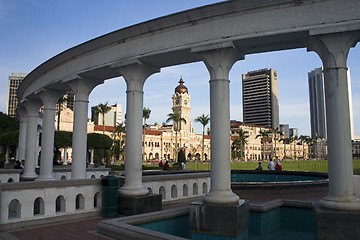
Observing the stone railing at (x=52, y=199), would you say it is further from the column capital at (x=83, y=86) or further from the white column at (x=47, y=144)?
the column capital at (x=83, y=86)

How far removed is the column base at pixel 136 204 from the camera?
1003 cm

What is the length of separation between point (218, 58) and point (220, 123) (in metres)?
1.73

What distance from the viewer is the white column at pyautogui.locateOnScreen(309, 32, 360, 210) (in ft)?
24.0

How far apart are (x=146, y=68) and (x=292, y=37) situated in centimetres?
458

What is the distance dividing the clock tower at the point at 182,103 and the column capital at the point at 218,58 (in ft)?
412

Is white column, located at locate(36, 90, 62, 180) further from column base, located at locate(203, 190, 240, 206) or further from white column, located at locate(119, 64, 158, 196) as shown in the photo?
column base, located at locate(203, 190, 240, 206)

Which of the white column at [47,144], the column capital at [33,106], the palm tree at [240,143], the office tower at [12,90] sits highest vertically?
the office tower at [12,90]

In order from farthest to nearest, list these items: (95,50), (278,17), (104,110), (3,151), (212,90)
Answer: (104,110) < (3,151) < (95,50) < (212,90) < (278,17)

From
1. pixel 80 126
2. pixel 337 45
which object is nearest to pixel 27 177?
pixel 80 126

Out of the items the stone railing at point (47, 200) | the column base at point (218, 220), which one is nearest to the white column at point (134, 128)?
the stone railing at point (47, 200)

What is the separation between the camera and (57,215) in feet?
30.7

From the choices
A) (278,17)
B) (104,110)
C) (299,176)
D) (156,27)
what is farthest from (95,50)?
(104,110)

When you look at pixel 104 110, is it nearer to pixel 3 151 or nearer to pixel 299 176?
pixel 3 151

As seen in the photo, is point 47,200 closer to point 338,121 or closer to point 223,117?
point 223,117
